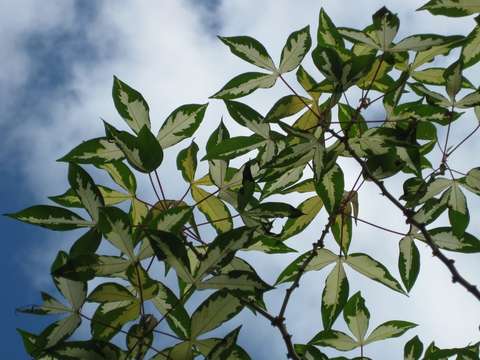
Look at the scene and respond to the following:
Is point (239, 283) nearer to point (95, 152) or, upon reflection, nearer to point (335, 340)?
point (95, 152)

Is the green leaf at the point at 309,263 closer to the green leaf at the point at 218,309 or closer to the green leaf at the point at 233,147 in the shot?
the green leaf at the point at 233,147

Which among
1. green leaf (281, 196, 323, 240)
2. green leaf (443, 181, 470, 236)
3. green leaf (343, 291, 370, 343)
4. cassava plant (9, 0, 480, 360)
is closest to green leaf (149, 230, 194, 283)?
cassava plant (9, 0, 480, 360)

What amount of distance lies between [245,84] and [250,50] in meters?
0.09

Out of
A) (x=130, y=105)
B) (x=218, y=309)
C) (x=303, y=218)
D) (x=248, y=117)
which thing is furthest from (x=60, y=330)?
(x=303, y=218)

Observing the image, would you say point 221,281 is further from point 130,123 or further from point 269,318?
point 130,123

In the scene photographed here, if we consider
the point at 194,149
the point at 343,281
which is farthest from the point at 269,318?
the point at 194,149

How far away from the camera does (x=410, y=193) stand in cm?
171

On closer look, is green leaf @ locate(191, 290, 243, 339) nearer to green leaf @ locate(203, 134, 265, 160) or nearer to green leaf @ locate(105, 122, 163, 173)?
green leaf @ locate(105, 122, 163, 173)

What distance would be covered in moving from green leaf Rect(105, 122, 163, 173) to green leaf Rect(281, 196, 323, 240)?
0.55 metres

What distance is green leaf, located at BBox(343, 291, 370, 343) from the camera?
177 centimetres

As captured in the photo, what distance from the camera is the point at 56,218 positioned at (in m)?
1.37

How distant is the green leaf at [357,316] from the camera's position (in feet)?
5.82

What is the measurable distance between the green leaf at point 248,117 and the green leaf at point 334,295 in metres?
0.43

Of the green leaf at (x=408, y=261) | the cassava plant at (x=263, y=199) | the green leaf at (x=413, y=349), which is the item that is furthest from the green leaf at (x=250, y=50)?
the green leaf at (x=413, y=349)
